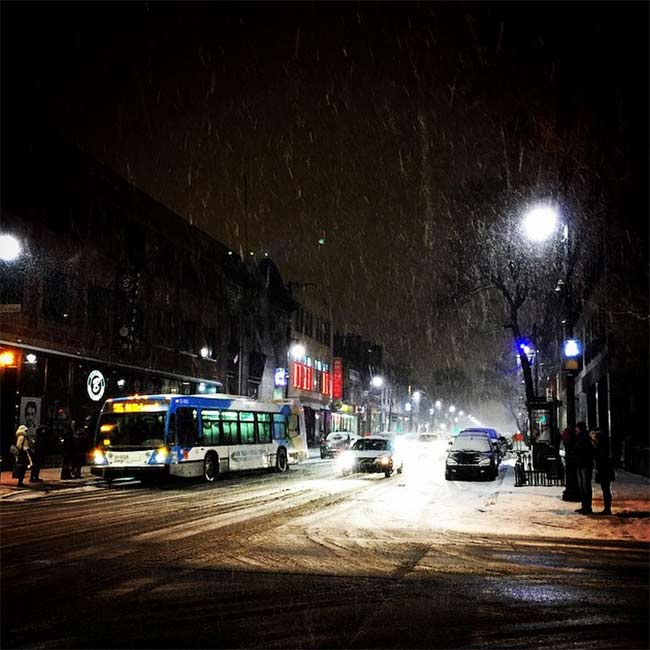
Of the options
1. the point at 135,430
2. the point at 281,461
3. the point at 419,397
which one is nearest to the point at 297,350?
the point at 281,461

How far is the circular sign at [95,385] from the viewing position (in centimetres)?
3082

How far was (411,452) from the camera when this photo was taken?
5503 cm

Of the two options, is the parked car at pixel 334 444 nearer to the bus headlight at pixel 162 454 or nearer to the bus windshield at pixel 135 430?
the bus windshield at pixel 135 430

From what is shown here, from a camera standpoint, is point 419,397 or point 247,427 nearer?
point 247,427

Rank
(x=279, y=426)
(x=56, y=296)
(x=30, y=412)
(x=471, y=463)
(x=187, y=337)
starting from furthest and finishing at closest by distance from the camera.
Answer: (x=187, y=337), (x=279, y=426), (x=56, y=296), (x=30, y=412), (x=471, y=463)

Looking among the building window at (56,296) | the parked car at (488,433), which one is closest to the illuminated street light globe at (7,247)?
the building window at (56,296)

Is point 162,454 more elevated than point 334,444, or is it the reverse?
point 162,454

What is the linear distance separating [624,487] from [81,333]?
21.2 meters

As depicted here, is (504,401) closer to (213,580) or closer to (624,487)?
(624,487)

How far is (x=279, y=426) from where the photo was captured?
104 feet

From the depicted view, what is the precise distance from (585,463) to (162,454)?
12744 millimetres

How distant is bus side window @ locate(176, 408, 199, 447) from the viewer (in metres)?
23.1

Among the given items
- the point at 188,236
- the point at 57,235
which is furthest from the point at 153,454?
the point at 188,236

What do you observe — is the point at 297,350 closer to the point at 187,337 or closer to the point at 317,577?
→ the point at 187,337
